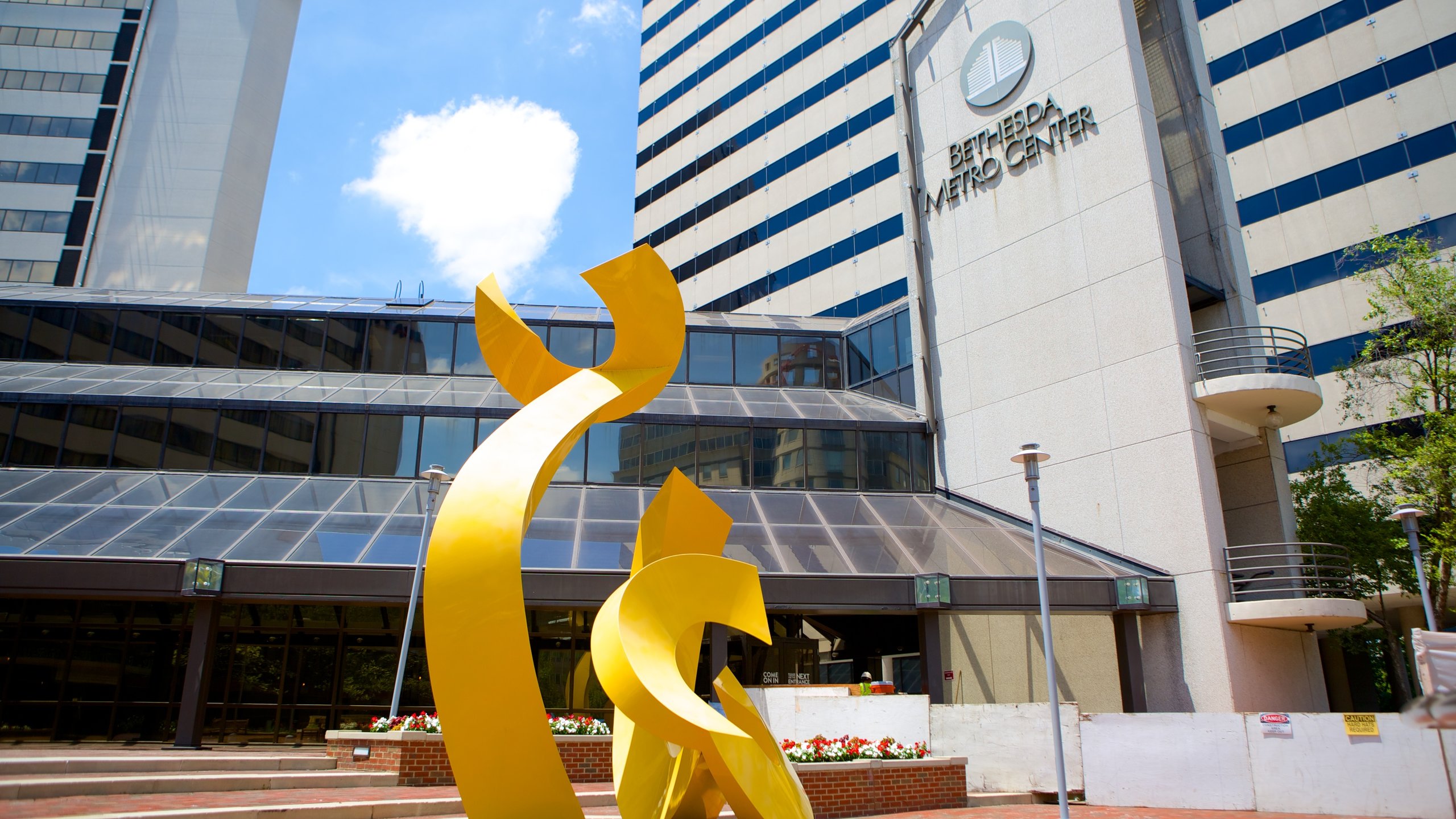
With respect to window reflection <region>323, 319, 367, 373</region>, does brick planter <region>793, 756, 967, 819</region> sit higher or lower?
lower

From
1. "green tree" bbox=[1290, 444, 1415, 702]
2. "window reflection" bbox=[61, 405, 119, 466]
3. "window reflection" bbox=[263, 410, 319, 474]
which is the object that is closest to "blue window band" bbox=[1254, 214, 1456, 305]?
"green tree" bbox=[1290, 444, 1415, 702]

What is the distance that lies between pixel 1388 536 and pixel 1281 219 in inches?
642

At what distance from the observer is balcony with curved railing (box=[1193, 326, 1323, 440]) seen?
17578 mm

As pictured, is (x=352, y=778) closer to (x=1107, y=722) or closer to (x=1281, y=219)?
(x=1107, y=722)

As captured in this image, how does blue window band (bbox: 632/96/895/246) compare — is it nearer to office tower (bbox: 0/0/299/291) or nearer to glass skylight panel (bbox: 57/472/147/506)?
glass skylight panel (bbox: 57/472/147/506)

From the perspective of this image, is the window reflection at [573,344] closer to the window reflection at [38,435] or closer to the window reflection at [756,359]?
the window reflection at [756,359]

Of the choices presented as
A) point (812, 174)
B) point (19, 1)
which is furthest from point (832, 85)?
point (19, 1)

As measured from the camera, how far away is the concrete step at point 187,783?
936cm

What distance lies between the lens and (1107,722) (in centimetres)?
1404

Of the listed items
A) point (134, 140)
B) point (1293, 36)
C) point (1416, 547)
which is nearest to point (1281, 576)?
point (1416, 547)

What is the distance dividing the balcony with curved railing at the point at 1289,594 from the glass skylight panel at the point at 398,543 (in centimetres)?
1537

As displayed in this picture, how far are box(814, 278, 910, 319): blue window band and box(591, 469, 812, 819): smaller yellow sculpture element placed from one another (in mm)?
24305

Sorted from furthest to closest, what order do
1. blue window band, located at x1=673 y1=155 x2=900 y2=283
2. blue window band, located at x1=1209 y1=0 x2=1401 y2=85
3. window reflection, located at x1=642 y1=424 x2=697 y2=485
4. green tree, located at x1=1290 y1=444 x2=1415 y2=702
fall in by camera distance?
blue window band, located at x1=673 y1=155 x2=900 y2=283
blue window band, located at x1=1209 y1=0 x2=1401 y2=85
window reflection, located at x1=642 y1=424 x2=697 y2=485
green tree, located at x1=1290 y1=444 x2=1415 y2=702

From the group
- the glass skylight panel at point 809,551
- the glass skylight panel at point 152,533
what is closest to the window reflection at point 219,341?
the glass skylight panel at point 152,533
